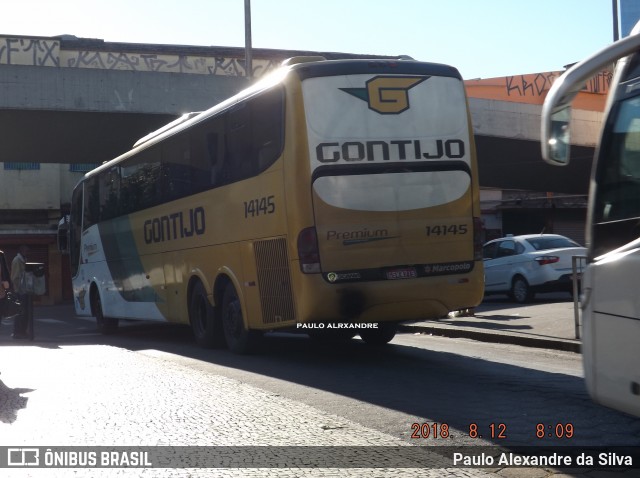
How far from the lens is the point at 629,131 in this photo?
20.2ft

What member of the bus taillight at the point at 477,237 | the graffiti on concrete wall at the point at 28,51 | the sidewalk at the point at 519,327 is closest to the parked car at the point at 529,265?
the sidewalk at the point at 519,327

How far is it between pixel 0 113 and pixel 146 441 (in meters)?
20.1

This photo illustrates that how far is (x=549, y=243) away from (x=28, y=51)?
3354 cm

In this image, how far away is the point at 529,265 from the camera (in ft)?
77.5

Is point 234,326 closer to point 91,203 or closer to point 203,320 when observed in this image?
point 203,320

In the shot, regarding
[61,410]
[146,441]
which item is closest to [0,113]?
[61,410]

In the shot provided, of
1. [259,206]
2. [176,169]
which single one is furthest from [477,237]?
[176,169]

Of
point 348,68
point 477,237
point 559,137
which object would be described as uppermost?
point 348,68

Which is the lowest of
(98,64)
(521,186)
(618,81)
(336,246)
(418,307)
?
A: (418,307)

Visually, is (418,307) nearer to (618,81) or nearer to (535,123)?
(618,81)

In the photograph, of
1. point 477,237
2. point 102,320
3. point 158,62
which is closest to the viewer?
point 477,237

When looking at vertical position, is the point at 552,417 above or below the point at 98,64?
below

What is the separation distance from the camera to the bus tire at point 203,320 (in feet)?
48.0

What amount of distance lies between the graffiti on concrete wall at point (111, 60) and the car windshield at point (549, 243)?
2753cm
